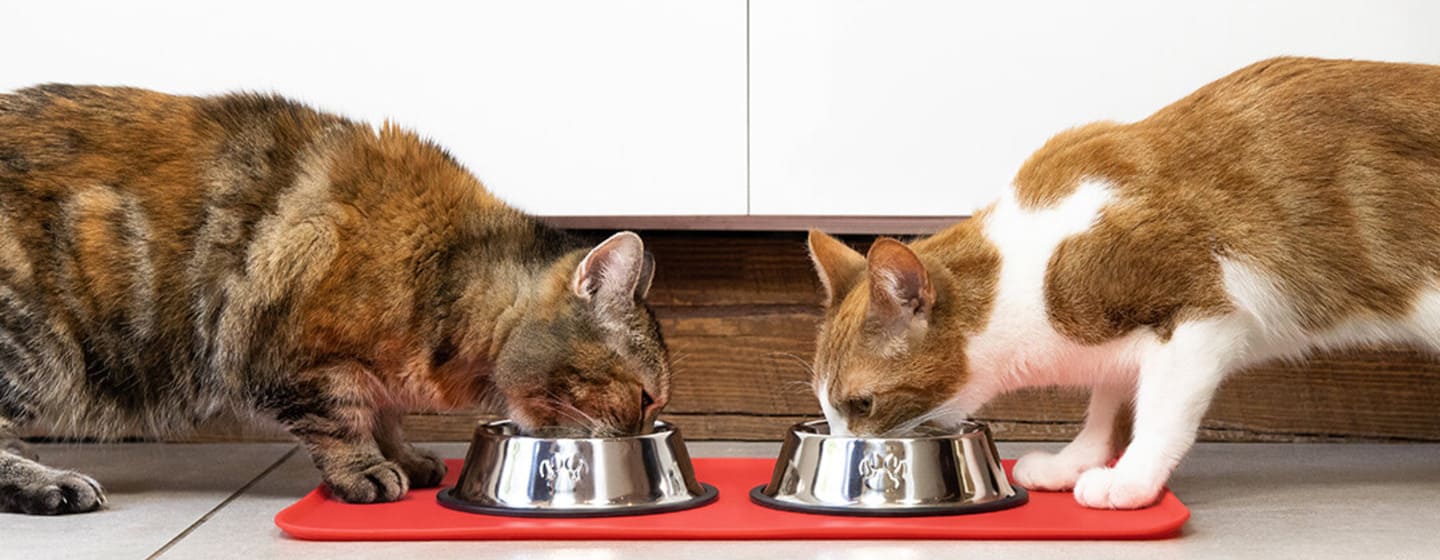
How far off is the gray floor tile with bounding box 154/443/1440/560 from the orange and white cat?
0.55 ft

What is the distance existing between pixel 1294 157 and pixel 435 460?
143 centimetres

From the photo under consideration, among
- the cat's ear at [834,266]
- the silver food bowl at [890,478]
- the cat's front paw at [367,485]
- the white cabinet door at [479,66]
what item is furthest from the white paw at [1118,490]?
the cat's front paw at [367,485]

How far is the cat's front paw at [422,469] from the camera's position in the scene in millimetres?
2424

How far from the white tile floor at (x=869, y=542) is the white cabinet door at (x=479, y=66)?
63 cm

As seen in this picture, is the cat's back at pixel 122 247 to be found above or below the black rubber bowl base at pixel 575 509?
above

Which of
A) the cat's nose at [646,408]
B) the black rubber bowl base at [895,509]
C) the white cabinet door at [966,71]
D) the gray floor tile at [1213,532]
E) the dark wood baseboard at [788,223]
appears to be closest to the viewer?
the gray floor tile at [1213,532]

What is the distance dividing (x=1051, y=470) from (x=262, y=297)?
1.24 metres

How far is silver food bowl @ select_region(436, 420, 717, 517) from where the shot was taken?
2.10 meters

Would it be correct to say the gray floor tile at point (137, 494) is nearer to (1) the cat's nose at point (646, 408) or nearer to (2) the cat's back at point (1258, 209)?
(1) the cat's nose at point (646, 408)

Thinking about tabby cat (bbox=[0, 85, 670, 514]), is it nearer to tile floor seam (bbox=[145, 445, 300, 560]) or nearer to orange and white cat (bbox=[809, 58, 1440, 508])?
tile floor seam (bbox=[145, 445, 300, 560])

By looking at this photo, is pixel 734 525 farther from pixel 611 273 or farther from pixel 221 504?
pixel 221 504

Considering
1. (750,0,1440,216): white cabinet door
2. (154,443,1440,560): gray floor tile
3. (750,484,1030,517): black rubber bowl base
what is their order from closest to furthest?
(154,443,1440,560): gray floor tile, (750,484,1030,517): black rubber bowl base, (750,0,1440,216): white cabinet door

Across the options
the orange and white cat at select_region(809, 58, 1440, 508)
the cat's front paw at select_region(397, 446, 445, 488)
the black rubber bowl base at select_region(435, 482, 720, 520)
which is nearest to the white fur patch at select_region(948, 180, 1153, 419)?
the orange and white cat at select_region(809, 58, 1440, 508)

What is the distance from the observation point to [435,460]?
97.7 inches
